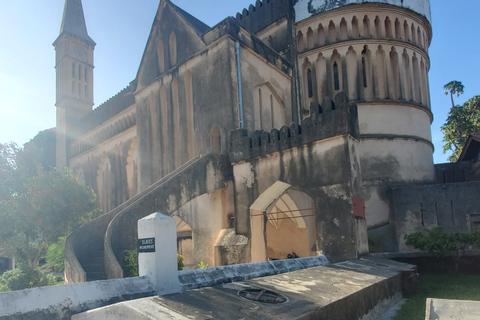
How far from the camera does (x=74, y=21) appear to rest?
33.9m

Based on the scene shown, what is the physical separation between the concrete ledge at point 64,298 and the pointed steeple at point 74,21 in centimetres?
3227

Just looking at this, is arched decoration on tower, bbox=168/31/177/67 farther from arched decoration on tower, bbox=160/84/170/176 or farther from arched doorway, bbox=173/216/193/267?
arched doorway, bbox=173/216/193/267

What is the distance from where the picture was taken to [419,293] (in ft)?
30.6

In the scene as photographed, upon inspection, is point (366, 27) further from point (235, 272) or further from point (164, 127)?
point (235, 272)

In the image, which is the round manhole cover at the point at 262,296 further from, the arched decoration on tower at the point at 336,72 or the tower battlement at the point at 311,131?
the arched decoration on tower at the point at 336,72

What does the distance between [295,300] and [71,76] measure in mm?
31645

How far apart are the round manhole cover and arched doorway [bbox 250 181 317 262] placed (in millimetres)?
5385

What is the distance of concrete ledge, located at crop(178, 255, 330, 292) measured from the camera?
6.13m

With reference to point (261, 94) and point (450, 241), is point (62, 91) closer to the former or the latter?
point (261, 94)

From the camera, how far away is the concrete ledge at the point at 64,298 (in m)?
4.30

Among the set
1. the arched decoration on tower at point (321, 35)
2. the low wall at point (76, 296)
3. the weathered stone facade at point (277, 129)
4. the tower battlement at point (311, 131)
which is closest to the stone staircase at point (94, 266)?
the weathered stone facade at point (277, 129)

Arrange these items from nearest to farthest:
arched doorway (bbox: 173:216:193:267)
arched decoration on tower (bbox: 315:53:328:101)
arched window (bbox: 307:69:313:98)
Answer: arched decoration on tower (bbox: 315:53:328:101) → arched window (bbox: 307:69:313:98) → arched doorway (bbox: 173:216:193:267)

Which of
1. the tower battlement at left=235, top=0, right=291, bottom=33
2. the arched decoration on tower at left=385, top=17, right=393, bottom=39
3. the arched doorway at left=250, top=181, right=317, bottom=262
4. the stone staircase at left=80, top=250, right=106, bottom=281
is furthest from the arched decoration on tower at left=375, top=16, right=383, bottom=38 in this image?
the stone staircase at left=80, top=250, right=106, bottom=281

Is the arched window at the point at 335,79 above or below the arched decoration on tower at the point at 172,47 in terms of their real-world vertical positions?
below
